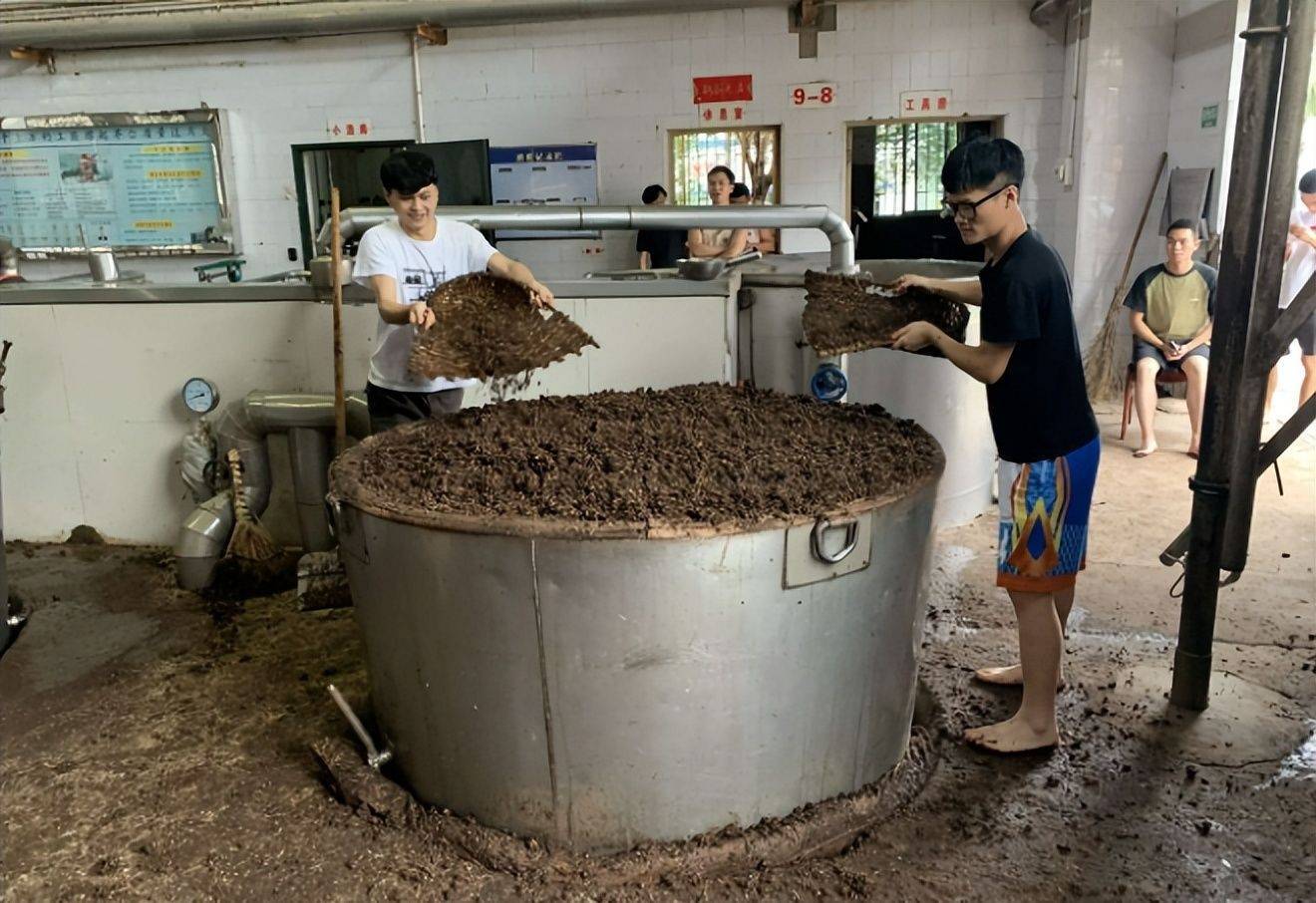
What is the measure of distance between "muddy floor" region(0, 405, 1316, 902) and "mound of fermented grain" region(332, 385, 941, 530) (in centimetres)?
67

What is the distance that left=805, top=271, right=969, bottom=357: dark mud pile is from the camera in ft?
7.47

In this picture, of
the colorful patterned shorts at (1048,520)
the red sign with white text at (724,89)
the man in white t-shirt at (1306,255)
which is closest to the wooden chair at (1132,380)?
the man in white t-shirt at (1306,255)

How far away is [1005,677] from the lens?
8.25ft

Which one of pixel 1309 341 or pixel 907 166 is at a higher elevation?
pixel 907 166

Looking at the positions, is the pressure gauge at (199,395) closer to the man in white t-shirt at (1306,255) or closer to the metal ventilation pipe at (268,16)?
the metal ventilation pipe at (268,16)

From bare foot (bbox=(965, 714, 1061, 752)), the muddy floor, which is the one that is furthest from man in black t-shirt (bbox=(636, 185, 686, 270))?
bare foot (bbox=(965, 714, 1061, 752))

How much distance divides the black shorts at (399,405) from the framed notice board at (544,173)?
365 centimetres

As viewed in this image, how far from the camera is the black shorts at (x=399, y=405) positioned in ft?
8.93

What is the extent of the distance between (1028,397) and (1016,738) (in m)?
0.77

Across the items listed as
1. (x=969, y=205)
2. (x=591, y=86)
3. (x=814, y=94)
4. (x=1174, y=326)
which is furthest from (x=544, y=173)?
(x=969, y=205)

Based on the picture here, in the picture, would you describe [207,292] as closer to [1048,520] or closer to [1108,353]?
[1048,520]

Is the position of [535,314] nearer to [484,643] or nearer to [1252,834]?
[484,643]

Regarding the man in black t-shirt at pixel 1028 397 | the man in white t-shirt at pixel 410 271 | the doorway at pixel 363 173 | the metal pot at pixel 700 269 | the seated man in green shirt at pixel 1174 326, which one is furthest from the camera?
the doorway at pixel 363 173

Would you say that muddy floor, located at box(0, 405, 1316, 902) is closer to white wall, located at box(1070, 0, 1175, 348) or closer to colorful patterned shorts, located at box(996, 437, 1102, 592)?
colorful patterned shorts, located at box(996, 437, 1102, 592)
